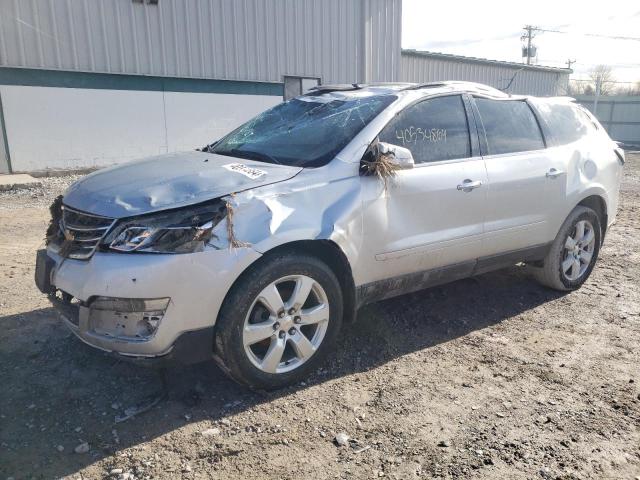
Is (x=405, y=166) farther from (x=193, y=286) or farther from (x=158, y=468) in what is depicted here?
(x=158, y=468)

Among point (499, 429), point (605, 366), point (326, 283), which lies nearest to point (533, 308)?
point (605, 366)

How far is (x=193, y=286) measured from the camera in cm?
266

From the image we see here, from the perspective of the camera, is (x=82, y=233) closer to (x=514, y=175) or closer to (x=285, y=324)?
(x=285, y=324)

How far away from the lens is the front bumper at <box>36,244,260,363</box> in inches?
102

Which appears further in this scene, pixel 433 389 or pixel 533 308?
pixel 533 308

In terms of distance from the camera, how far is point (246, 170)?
10.2 ft

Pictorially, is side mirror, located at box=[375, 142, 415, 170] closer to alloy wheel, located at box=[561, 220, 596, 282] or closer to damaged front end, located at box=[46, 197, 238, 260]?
damaged front end, located at box=[46, 197, 238, 260]

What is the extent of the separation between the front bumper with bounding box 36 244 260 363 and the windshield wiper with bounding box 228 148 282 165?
88 cm

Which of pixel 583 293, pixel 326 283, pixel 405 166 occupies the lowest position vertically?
pixel 583 293

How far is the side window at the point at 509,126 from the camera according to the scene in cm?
412

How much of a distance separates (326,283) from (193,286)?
2.73 ft

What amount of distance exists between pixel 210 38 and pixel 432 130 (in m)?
10.8

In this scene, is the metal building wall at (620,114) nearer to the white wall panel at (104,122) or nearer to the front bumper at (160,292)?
the white wall panel at (104,122)

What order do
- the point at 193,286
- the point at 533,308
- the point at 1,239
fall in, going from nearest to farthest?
the point at 193,286, the point at 533,308, the point at 1,239
